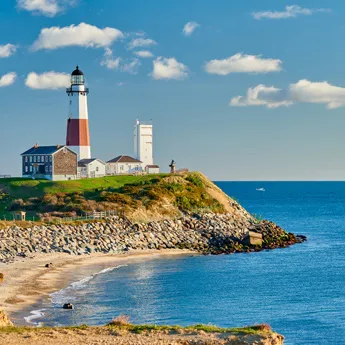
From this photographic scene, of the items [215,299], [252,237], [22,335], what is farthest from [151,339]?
[252,237]

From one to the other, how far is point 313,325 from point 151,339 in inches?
520

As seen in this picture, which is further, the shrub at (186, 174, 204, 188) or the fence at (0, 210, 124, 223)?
the shrub at (186, 174, 204, 188)

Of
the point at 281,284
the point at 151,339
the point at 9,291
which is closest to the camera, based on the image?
the point at 151,339

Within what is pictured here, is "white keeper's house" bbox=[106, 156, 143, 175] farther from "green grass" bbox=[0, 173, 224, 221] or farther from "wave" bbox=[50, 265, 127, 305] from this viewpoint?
"wave" bbox=[50, 265, 127, 305]

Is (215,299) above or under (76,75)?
under

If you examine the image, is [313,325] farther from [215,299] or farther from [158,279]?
[158,279]

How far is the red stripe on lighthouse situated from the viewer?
10156 cm

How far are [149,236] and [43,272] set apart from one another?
861 inches

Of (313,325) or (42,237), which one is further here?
(42,237)

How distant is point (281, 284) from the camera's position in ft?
180

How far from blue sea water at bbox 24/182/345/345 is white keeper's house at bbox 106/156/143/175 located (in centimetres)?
3840

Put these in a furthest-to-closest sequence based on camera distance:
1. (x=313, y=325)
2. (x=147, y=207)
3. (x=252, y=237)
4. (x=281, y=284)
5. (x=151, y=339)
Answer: (x=147, y=207) → (x=252, y=237) → (x=281, y=284) → (x=313, y=325) → (x=151, y=339)

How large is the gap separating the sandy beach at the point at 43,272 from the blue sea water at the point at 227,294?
1.34 meters

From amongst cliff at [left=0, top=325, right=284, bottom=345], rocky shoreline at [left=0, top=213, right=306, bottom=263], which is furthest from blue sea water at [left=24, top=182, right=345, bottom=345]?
cliff at [left=0, top=325, right=284, bottom=345]
